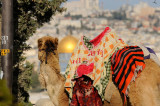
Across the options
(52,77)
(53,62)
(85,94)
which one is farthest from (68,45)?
(85,94)

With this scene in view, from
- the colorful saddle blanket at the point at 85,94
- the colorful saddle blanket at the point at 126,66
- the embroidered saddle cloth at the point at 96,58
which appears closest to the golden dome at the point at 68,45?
the embroidered saddle cloth at the point at 96,58

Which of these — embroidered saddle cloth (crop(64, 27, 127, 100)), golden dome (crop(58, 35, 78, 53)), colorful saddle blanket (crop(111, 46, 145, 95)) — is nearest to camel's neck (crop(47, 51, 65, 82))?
embroidered saddle cloth (crop(64, 27, 127, 100))

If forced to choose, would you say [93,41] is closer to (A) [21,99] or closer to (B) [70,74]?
(B) [70,74]

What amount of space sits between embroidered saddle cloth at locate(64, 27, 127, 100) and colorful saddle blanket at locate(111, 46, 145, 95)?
29 centimetres

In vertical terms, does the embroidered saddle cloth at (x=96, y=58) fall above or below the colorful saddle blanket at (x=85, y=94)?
above

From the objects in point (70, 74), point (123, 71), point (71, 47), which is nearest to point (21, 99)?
point (70, 74)

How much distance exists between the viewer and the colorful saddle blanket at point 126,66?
170 inches

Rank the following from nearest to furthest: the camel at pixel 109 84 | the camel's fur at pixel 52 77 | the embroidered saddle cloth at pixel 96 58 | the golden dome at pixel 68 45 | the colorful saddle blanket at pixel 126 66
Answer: the camel at pixel 109 84, the colorful saddle blanket at pixel 126 66, the embroidered saddle cloth at pixel 96 58, the camel's fur at pixel 52 77, the golden dome at pixel 68 45

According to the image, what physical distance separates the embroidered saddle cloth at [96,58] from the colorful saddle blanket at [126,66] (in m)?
0.29

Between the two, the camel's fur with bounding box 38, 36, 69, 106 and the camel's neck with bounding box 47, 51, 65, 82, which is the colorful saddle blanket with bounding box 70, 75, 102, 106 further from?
the camel's neck with bounding box 47, 51, 65, 82

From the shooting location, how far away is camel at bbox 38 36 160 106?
13.7 feet

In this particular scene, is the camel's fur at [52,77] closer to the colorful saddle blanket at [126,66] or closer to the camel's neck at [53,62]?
the camel's neck at [53,62]

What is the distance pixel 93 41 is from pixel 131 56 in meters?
1.17

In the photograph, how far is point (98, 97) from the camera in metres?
4.97
